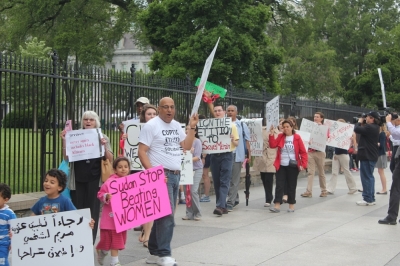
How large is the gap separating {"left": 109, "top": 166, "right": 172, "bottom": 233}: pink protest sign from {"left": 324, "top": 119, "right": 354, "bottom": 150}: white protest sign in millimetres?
8660

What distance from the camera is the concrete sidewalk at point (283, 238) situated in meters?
7.81

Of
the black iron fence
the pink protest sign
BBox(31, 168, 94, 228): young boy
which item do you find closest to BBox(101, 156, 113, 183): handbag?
the pink protest sign

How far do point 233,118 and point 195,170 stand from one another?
4.52 ft

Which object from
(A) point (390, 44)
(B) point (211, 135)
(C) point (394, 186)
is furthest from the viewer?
(A) point (390, 44)

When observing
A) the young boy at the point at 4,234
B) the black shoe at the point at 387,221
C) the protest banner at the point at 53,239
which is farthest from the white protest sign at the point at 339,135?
the young boy at the point at 4,234

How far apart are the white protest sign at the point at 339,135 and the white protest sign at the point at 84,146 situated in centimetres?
857

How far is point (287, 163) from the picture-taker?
11.7 m

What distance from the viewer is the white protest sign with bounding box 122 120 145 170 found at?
9.30 metres

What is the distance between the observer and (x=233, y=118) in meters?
11.9

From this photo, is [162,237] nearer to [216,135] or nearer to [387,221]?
[216,135]

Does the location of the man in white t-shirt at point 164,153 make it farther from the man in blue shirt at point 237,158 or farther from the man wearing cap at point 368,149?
the man wearing cap at point 368,149

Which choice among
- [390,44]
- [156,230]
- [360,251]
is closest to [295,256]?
[360,251]

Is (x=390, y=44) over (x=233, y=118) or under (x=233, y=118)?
over

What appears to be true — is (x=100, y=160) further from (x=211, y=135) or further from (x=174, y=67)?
(x=174, y=67)
